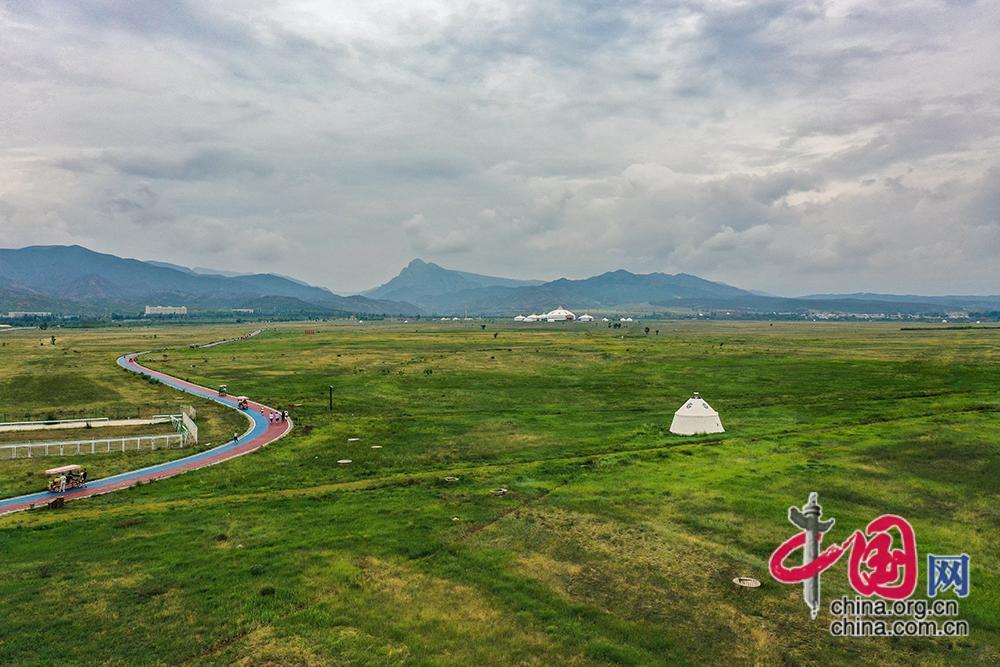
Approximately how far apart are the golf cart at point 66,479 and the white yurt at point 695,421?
47874 millimetres

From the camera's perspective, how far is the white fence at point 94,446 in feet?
167

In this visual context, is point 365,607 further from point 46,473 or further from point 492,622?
point 46,473

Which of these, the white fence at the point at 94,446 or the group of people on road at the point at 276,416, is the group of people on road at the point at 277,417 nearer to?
the group of people on road at the point at 276,416

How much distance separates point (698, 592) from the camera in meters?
25.7

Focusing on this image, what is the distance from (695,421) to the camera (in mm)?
57750

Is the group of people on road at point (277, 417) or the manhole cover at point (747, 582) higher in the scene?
the group of people on road at point (277, 417)

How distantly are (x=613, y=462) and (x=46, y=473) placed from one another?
1580 inches

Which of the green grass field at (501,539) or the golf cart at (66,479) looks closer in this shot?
the green grass field at (501,539)

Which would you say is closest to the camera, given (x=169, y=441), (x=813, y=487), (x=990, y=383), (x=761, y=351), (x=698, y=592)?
(x=698, y=592)

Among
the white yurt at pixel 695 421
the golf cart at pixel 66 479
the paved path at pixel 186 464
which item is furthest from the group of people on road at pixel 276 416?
the white yurt at pixel 695 421

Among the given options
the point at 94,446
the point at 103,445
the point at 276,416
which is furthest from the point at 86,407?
the point at 276,416

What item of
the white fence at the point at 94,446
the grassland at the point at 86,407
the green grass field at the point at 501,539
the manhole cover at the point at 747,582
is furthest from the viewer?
the white fence at the point at 94,446

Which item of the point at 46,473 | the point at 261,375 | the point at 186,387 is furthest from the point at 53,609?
the point at 261,375

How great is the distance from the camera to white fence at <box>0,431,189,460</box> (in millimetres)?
50750
